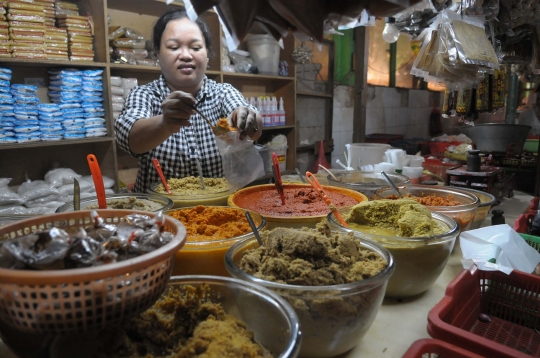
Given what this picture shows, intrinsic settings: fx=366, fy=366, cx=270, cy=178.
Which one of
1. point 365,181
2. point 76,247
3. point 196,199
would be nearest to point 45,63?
point 196,199

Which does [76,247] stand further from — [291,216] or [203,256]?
[291,216]

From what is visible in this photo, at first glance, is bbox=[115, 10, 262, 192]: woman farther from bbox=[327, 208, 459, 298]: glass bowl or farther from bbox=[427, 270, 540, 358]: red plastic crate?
bbox=[427, 270, 540, 358]: red plastic crate

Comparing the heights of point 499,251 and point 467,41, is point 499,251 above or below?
below

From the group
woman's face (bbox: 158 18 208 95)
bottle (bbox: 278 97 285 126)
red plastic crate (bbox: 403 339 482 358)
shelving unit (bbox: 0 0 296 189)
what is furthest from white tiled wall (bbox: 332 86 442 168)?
red plastic crate (bbox: 403 339 482 358)

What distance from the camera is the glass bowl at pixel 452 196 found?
1226 millimetres

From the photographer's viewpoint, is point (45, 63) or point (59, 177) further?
point (59, 177)

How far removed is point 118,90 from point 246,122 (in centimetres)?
161

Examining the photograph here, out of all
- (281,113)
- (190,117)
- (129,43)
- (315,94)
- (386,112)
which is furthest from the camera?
(386,112)

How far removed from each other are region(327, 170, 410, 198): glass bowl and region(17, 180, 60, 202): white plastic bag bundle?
6.31 feet

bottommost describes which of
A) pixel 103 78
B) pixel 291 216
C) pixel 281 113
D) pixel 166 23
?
pixel 291 216

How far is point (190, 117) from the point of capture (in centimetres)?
185

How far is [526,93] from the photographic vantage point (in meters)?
7.85

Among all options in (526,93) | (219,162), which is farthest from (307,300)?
(526,93)

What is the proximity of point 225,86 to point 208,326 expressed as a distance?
1.88 metres
